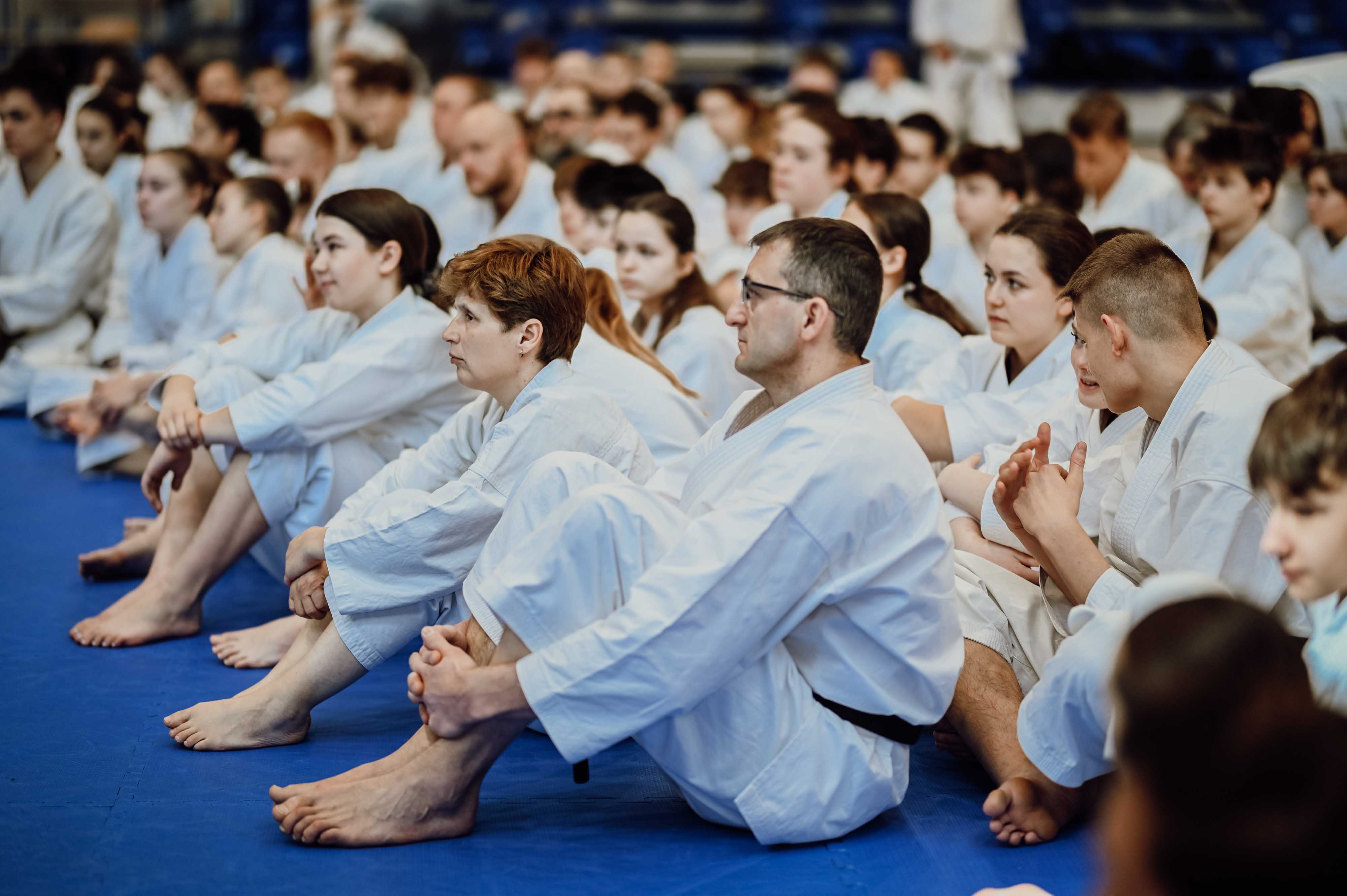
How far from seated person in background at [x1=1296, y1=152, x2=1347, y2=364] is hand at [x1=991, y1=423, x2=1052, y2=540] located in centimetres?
292

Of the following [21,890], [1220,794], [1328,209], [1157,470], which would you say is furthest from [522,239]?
[1328,209]

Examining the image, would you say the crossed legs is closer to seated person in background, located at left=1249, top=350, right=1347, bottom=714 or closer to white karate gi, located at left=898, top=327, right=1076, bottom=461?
white karate gi, located at left=898, top=327, right=1076, bottom=461

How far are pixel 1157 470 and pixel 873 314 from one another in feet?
1.87

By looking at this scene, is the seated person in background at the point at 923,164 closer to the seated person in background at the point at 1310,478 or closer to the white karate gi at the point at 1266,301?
the white karate gi at the point at 1266,301

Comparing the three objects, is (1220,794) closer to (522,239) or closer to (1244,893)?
(1244,893)

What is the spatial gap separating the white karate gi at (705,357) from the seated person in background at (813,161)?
117 centimetres

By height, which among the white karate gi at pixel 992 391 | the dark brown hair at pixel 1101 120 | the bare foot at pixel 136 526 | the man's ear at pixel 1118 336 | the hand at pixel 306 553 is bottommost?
the bare foot at pixel 136 526

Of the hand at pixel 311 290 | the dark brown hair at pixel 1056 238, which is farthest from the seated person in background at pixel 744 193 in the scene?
the dark brown hair at pixel 1056 238

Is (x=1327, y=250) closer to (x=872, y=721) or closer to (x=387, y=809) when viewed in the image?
(x=872, y=721)

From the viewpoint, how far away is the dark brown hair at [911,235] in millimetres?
3707

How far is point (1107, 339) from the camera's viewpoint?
2346 millimetres

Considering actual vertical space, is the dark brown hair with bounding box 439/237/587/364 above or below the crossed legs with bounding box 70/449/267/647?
above

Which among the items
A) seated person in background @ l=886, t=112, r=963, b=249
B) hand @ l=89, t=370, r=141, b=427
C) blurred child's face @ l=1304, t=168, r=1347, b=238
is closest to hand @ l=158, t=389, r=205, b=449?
hand @ l=89, t=370, r=141, b=427

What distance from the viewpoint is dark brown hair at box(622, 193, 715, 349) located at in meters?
3.98
